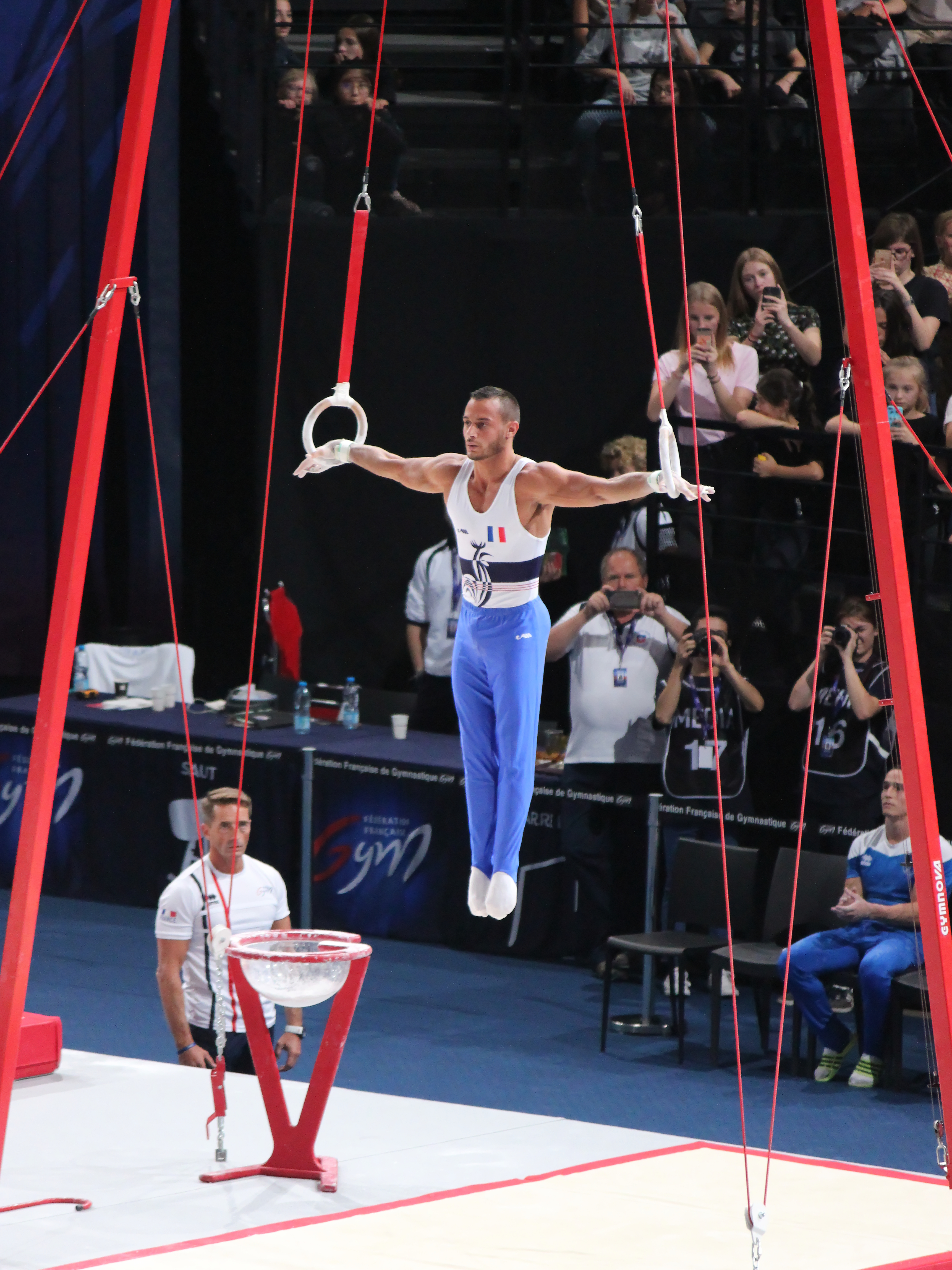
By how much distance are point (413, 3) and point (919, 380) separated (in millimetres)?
4688

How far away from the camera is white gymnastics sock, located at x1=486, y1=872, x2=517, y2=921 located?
5285 millimetres

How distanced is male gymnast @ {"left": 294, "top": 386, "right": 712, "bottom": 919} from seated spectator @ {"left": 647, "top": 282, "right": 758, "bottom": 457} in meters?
2.83

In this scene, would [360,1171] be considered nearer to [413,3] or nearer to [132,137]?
[132,137]

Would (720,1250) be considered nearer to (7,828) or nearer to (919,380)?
(919,380)

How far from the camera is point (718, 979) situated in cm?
750

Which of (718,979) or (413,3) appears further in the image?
(413,3)

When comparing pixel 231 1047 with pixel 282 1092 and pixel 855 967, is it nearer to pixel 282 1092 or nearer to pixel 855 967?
pixel 282 1092

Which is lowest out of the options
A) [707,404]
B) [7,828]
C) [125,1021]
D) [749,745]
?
[125,1021]

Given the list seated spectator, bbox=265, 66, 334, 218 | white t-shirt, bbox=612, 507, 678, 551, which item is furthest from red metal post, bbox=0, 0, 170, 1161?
seated spectator, bbox=265, 66, 334, 218

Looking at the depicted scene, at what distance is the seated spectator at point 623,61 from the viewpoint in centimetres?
962

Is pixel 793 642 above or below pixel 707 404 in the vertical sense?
below

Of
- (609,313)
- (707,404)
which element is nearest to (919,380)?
(707,404)

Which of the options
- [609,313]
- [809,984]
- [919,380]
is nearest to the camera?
[809,984]

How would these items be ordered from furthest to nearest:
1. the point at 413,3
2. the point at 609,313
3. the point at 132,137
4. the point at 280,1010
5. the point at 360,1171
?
the point at 413,3 < the point at 609,313 < the point at 280,1010 < the point at 360,1171 < the point at 132,137
